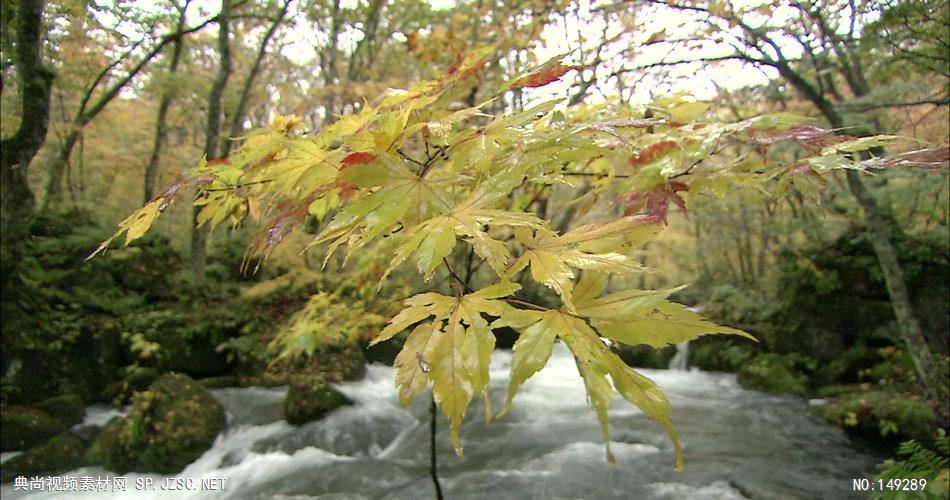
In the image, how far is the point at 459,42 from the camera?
4.13 m

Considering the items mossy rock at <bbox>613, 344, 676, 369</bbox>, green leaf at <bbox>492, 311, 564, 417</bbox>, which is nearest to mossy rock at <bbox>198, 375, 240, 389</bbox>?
mossy rock at <bbox>613, 344, 676, 369</bbox>

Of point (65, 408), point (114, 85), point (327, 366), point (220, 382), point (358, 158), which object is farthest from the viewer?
point (114, 85)

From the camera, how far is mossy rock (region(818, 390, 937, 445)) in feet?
16.7

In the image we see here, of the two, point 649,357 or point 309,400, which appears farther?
point 649,357

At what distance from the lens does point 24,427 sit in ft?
17.2

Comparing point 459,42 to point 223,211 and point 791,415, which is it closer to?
point 223,211

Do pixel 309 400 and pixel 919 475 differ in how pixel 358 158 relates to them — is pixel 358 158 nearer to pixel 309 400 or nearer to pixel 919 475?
pixel 919 475

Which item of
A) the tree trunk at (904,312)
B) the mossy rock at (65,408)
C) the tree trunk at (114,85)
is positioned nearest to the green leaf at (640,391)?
the tree trunk at (904,312)

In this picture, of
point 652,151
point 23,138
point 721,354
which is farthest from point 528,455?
point 23,138

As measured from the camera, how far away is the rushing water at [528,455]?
14.5ft

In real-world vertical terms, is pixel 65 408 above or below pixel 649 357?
above

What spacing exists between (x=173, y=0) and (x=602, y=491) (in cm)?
963

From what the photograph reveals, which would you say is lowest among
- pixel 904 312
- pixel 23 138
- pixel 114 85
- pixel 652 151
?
pixel 904 312

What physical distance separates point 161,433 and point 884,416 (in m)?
7.93
